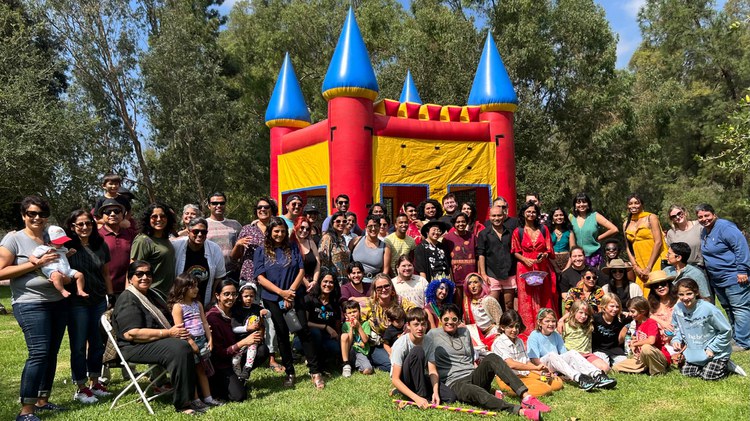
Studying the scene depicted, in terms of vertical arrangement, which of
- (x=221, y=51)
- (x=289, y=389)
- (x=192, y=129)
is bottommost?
(x=289, y=389)

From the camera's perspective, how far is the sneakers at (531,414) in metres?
4.00

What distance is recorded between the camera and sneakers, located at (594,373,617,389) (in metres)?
4.82

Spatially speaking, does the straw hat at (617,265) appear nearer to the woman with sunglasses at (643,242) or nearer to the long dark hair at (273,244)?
the woman with sunglasses at (643,242)

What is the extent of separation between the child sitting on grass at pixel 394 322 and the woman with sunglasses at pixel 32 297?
9.69 feet

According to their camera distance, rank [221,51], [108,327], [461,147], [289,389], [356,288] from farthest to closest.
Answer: [221,51] → [461,147] → [356,288] → [289,389] → [108,327]

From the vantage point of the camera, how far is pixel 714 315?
509 cm

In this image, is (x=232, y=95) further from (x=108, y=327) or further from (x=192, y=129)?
(x=108, y=327)

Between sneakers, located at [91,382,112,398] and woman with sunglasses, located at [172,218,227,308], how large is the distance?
1.11m

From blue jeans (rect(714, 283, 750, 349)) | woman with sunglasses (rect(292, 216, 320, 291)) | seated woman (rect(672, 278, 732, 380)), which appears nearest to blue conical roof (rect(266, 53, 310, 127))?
woman with sunglasses (rect(292, 216, 320, 291))

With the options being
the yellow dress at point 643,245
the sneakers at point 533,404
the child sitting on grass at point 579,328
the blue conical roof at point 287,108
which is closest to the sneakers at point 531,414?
the sneakers at point 533,404

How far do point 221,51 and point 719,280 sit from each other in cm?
2479

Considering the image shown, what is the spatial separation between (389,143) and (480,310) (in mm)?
6251

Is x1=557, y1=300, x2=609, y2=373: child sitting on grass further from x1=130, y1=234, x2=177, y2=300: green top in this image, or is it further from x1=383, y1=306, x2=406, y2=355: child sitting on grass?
x1=130, y1=234, x2=177, y2=300: green top

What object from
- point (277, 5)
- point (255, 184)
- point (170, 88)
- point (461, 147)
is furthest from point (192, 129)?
point (461, 147)
